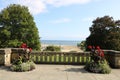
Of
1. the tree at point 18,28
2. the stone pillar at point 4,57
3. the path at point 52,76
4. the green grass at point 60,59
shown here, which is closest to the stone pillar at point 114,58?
the green grass at point 60,59

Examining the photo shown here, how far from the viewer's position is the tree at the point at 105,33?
33953 millimetres

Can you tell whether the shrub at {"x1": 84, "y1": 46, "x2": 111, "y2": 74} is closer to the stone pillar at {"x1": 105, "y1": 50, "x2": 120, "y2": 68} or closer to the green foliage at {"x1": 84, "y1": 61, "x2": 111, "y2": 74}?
the green foliage at {"x1": 84, "y1": 61, "x2": 111, "y2": 74}

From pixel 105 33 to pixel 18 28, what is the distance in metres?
12.5

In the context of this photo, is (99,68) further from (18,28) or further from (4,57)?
(18,28)

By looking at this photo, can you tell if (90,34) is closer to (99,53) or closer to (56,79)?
(99,53)

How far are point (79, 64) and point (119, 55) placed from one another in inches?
90.4

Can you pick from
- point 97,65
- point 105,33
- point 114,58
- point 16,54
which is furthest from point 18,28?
point 97,65

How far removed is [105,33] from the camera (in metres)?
35.3

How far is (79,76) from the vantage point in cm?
1013

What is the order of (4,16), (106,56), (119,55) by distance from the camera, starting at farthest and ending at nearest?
1. (4,16)
2. (106,56)
3. (119,55)

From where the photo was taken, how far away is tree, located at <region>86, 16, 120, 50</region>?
34.0 m

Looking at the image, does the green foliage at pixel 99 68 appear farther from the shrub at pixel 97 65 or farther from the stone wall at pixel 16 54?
the stone wall at pixel 16 54

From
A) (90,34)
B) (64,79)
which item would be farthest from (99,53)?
(90,34)

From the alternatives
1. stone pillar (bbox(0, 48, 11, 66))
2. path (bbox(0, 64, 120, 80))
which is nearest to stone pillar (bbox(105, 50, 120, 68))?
path (bbox(0, 64, 120, 80))
